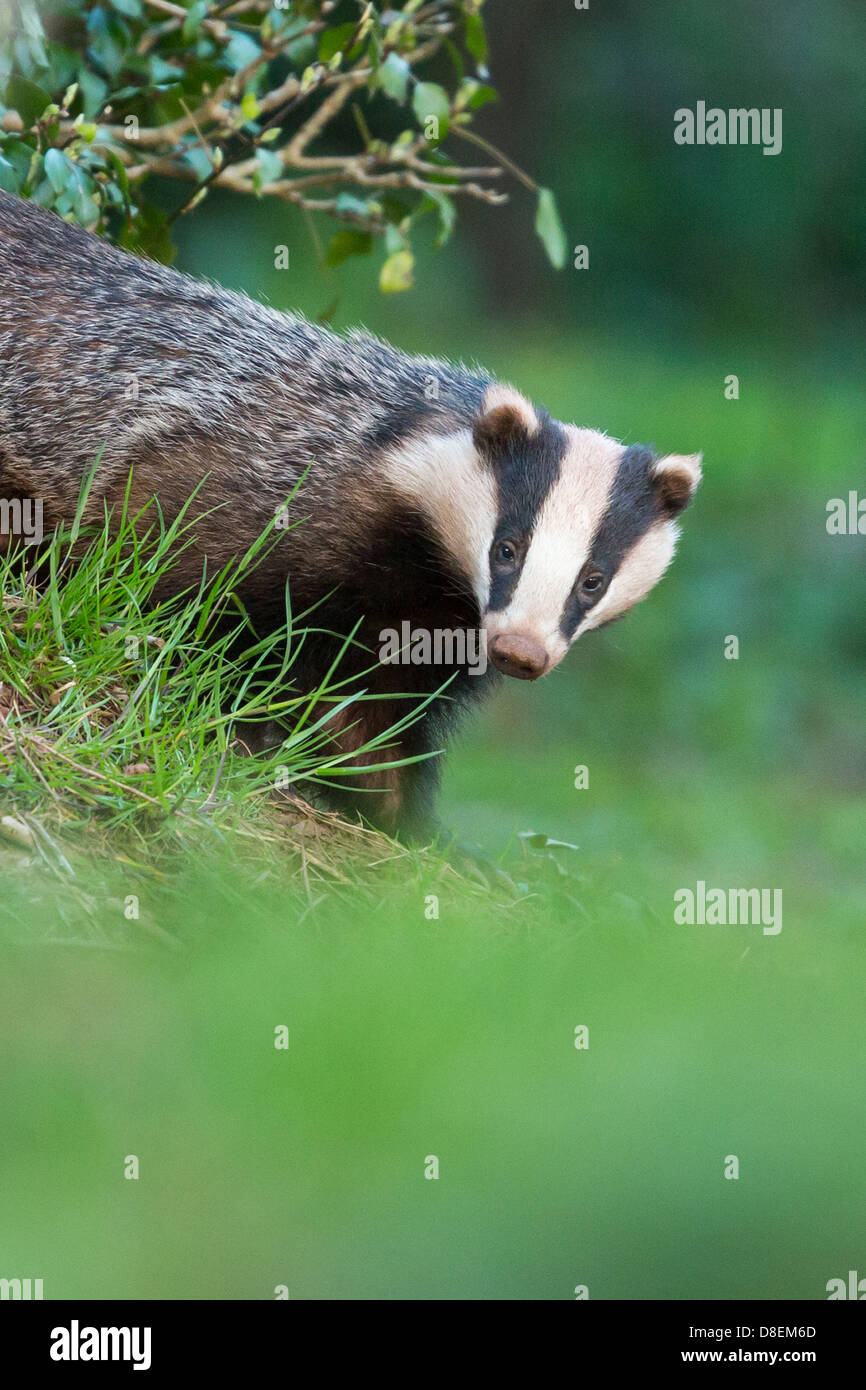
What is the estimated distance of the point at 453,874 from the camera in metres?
3.51

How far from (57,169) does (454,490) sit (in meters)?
1.19

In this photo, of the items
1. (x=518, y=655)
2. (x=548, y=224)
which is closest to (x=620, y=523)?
(x=518, y=655)

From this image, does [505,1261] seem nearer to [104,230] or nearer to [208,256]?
[104,230]

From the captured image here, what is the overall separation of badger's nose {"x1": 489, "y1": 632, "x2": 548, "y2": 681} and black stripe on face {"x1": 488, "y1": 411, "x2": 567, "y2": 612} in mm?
146

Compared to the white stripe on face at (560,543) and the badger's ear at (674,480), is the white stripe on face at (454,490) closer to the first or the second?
the white stripe on face at (560,543)

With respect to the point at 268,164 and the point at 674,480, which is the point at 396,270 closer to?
the point at 268,164

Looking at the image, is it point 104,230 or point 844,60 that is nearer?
point 104,230

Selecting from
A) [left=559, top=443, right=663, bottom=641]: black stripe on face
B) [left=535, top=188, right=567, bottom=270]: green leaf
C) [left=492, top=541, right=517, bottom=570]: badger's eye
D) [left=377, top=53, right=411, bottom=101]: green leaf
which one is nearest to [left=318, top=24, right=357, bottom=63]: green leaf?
[left=377, top=53, right=411, bottom=101]: green leaf

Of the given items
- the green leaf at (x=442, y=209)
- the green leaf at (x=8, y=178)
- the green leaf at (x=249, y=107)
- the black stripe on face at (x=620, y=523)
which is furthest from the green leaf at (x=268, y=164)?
the black stripe on face at (x=620, y=523)

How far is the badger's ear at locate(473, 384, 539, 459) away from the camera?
11.7ft

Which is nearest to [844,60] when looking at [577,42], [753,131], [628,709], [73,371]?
[753,131]

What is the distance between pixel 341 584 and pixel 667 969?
6.30 feet

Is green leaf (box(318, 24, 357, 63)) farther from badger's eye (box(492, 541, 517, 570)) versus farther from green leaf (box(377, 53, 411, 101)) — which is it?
badger's eye (box(492, 541, 517, 570))

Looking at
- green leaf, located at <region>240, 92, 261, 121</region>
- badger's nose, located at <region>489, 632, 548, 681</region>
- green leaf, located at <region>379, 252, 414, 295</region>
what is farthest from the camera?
green leaf, located at <region>379, 252, 414, 295</region>
